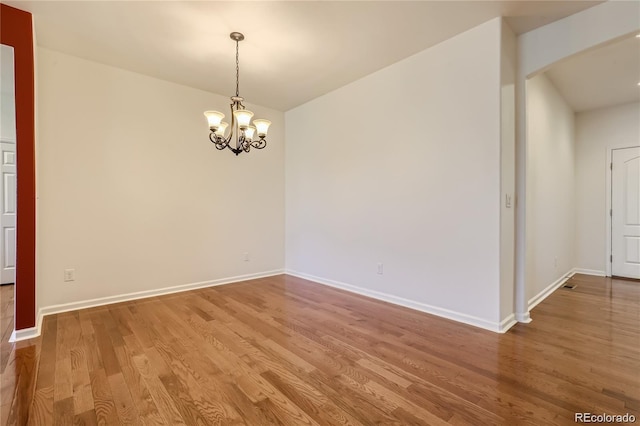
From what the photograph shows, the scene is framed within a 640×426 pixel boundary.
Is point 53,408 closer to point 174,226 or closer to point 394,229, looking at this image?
point 174,226

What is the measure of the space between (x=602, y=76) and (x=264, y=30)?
4.22m

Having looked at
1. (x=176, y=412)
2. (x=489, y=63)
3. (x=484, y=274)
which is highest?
(x=489, y=63)

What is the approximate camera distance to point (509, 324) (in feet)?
9.15

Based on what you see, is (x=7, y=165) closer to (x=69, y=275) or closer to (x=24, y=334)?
(x=69, y=275)

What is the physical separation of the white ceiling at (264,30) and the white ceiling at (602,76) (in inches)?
45.3

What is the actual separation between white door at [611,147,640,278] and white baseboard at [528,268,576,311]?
755mm

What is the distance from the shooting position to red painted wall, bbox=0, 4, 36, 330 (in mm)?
2461

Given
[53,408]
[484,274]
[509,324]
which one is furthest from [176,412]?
[509,324]

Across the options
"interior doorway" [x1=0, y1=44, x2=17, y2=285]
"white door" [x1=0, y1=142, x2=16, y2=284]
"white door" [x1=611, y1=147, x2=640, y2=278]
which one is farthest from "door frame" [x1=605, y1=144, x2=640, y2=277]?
"white door" [x1=0, y1=142, x2=16, y2=284]

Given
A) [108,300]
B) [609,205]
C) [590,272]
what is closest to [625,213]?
[609,205]

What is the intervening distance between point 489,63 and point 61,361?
423cm

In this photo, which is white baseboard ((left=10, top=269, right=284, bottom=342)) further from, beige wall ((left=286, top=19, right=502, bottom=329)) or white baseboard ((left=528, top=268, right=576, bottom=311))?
white baseboard ((left=528, top=268, right=576, bottom=311))

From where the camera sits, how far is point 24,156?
2498 millimetres

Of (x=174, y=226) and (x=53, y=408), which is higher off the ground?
(x=174, y=226)
